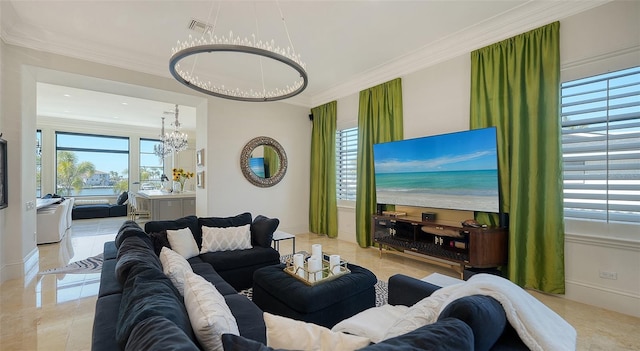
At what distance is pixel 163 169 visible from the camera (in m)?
10.9

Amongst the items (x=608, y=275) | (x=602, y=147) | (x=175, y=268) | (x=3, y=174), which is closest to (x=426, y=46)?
(x=602, y=147)

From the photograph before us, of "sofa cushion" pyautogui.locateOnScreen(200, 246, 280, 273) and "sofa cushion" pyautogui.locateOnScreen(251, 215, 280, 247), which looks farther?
"sofa cushion" pyautogui.locateOnScreen(251, 215, 280, 247)

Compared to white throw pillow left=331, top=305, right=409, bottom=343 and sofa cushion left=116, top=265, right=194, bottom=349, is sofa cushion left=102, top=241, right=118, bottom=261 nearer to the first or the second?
sofa cushion left=116, top=265, right=194, bottom=349

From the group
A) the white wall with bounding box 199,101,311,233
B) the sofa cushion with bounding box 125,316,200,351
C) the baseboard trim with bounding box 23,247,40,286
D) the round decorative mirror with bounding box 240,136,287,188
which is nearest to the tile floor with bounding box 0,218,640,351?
the baseboard trim with bounding box 23,247,40,286

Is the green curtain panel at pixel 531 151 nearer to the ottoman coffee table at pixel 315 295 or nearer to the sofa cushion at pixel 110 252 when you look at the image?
the ottoman coffee table at pixel 315 295

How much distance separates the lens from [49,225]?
5445 mm

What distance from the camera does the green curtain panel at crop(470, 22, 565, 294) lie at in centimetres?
305

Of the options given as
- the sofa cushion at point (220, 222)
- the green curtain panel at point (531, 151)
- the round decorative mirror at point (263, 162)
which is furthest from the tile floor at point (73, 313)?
the round decorative mirror at point (263, 162)

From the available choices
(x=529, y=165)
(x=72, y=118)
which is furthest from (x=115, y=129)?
(x=529, y=165)

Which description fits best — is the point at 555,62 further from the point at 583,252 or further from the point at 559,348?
the point at 559,348

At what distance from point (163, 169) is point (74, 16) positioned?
8.39 meters

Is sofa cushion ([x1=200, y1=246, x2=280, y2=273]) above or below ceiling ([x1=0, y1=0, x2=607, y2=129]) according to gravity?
below

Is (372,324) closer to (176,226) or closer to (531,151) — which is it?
(176,226)

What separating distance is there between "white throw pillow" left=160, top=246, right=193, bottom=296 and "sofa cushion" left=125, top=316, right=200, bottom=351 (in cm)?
76
